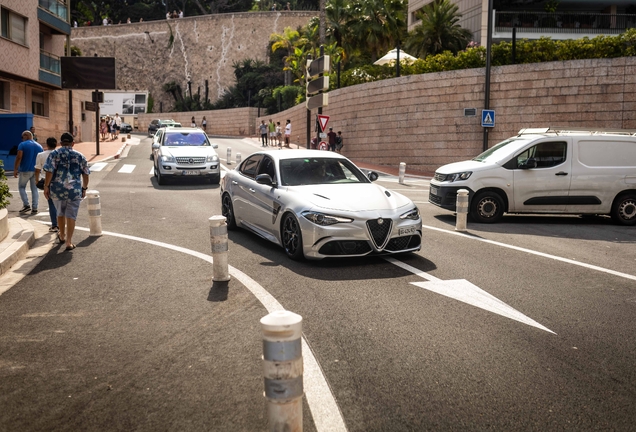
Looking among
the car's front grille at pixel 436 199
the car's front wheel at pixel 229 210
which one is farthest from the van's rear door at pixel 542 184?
the car's front wheel at pixel 229 210

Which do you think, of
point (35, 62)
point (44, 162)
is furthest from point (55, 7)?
point (44, 162)

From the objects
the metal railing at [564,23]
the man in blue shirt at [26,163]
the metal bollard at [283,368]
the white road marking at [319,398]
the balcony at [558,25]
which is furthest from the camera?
the metal railing at [564,23]

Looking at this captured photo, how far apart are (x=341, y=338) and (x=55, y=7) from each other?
126ft

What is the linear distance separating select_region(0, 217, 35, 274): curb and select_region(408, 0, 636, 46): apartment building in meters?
31.3

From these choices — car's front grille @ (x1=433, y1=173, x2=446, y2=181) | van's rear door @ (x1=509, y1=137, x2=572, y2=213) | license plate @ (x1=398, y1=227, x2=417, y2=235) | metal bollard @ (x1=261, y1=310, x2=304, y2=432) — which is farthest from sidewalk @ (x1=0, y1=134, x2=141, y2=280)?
van's rear door @ (x1=509, y1=137, x2=572, y2=213)

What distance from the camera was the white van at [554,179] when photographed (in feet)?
44.5

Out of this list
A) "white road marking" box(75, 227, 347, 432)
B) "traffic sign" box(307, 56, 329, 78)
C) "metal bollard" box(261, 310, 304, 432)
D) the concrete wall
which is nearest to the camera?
"metal bollard" box(261, 310, 304, 432)

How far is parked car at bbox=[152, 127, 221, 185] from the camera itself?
20.8 meters

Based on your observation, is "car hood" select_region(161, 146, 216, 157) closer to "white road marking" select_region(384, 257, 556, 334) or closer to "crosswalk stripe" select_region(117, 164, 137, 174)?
"crosswalk stripe" select_region(117, 164, 137, 174)

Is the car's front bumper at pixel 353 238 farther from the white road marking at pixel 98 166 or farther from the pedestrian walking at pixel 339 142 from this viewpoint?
the pedestrian walking at pixel 339 142

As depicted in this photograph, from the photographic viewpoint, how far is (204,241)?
35.1ft

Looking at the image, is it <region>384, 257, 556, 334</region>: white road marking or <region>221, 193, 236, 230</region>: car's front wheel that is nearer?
<region>384, 257, 556, 334</region>: white road marking

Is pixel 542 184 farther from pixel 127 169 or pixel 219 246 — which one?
pixel 127 169

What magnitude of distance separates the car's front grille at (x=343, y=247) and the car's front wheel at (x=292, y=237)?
329mm
